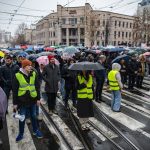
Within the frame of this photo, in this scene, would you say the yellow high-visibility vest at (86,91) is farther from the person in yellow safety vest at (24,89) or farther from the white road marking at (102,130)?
the person in yellow safety vest at (24,89)

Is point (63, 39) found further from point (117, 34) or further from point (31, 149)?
point (31, 149)

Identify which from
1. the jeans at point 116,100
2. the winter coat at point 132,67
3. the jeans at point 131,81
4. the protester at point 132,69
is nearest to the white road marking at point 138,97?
the jeans at point 131,81

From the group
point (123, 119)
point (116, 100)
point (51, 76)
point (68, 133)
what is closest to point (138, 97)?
point (116, 100)

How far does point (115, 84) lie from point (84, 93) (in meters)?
2.07

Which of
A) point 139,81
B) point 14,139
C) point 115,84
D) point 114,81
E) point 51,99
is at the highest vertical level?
point 114,81

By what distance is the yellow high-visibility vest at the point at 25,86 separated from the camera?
19.4ft

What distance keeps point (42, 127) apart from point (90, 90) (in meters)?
1.73

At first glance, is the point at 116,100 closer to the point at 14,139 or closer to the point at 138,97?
the point at 138,97

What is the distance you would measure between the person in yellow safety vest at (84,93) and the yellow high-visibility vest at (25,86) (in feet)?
4.37

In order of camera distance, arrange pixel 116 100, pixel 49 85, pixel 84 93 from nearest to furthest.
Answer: pixel 84 93
pixel 49 85
pixel 116 100

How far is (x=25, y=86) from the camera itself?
5973mm

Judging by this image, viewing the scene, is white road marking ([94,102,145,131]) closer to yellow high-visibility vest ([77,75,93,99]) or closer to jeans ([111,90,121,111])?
jeans ([111,90,121,111])

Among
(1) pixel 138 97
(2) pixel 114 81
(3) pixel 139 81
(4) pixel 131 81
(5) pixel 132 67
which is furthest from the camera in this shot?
(3) pixel 139 81

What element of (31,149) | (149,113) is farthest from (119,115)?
(31,149)
